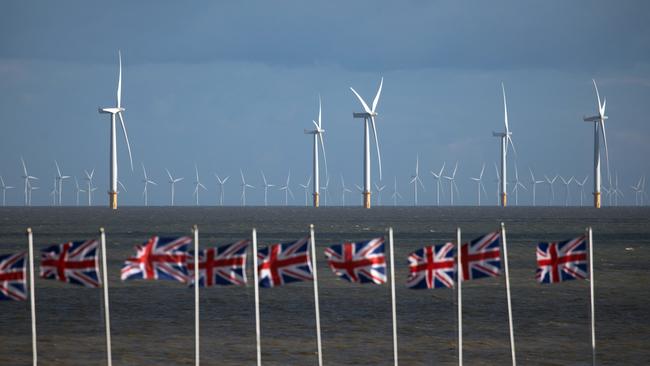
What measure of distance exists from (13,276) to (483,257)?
1096cm

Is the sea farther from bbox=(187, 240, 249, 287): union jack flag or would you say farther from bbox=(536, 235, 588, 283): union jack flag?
bbox=(187, 240, 249, 287): union jack flag

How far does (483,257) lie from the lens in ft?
91.7

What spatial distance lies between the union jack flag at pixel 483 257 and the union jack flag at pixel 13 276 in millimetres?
10388

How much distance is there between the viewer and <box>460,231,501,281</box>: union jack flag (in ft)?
91.2

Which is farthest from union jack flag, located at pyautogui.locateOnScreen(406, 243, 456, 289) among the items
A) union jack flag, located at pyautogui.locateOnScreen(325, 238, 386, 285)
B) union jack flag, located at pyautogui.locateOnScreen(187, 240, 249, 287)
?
union jack flag, located at pyautogui.locateOnScreen(187, 240, 249, 287)

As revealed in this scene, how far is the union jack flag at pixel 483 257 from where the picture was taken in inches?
1095

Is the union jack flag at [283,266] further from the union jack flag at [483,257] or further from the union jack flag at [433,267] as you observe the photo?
the union jack flag at [483,257]

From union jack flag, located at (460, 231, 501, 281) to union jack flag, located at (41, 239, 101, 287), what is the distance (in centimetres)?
878

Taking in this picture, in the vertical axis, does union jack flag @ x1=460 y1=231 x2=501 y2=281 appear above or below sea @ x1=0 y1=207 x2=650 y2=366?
above

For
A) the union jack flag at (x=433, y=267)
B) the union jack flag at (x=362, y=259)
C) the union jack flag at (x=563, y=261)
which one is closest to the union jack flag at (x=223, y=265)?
the union jack flag at (x=362, y=259)

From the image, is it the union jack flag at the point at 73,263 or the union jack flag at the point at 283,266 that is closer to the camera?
the union jack flag at the point at 73,263

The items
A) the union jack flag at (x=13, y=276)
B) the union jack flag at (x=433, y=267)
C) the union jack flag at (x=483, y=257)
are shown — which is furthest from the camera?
the union jack flag at (x=483, y=257)

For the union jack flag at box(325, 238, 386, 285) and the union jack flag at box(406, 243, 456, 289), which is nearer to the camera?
the union jack flag at box(325, 238, 386, 285)

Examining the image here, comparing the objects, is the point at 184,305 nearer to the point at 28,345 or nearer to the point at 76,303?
the point at 76,303
